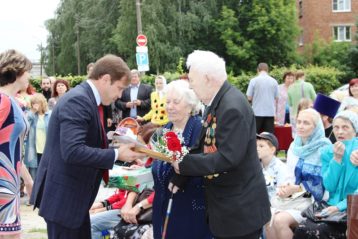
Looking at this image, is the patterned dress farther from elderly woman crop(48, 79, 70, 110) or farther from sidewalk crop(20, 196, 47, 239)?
elderly woman crop(48, 79, 70, 110)

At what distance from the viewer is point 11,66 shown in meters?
3.43

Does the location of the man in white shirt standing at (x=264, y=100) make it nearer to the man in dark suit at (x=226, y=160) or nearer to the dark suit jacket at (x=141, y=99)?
the dark suit jacket at (x=141, y=99)

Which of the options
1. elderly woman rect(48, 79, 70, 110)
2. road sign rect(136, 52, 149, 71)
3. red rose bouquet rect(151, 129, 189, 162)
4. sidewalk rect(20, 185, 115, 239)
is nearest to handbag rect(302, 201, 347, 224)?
red rose bouquet rect(151, 129, 189, 162)

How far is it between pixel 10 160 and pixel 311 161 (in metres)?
2.72

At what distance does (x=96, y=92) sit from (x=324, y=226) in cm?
222

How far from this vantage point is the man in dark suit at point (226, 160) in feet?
9.70

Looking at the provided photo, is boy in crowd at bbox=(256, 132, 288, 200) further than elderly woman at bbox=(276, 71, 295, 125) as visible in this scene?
No

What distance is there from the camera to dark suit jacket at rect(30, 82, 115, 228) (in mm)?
3213

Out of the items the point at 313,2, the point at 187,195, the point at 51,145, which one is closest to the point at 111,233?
the point at 187,195

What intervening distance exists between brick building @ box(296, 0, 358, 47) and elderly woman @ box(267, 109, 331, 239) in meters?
39.6

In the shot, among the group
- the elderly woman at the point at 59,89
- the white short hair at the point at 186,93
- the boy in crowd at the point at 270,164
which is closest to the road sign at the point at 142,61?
the elderly woman at the point at 59,89

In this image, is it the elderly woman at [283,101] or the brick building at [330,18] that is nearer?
the elderly woman at [283,101]

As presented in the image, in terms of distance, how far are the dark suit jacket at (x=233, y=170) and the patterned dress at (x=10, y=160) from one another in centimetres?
114

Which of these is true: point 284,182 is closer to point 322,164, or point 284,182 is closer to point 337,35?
point 322,164
